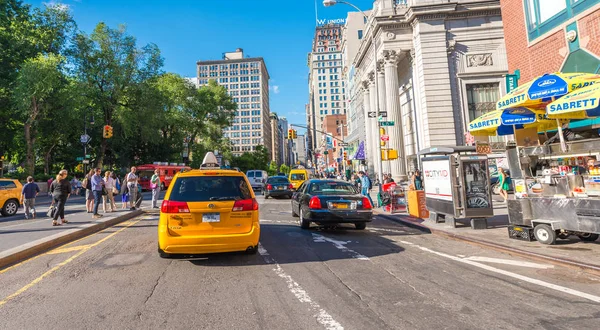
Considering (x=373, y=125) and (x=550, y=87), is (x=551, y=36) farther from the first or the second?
(x=373, y=125)

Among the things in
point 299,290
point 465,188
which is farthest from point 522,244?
point 299,290

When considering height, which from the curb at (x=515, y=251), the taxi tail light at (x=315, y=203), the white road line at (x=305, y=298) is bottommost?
the curb at (x=515, y=251)

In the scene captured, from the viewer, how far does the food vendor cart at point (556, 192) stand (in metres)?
6.45

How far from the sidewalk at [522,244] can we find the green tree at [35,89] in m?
31.6

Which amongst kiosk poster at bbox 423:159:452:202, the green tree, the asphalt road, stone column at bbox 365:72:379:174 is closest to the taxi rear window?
the asphalt road

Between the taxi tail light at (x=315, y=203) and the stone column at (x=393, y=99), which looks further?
the stone column at (x=393, y=99)

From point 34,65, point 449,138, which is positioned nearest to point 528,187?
point 449,138

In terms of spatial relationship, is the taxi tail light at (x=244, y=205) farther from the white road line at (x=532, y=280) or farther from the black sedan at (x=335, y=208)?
the white road line at (x=532, y=280)

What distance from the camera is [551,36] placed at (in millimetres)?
12156

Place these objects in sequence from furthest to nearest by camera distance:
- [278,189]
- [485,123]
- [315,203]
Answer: [278,189]
[315,203]
[485,123]

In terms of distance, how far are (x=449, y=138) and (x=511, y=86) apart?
38.4 ft

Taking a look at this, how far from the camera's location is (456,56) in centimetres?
2552

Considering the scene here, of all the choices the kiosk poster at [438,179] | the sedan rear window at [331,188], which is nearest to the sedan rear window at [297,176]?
the kiosk poster at [438,179]

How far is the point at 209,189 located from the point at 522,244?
23.2ft
